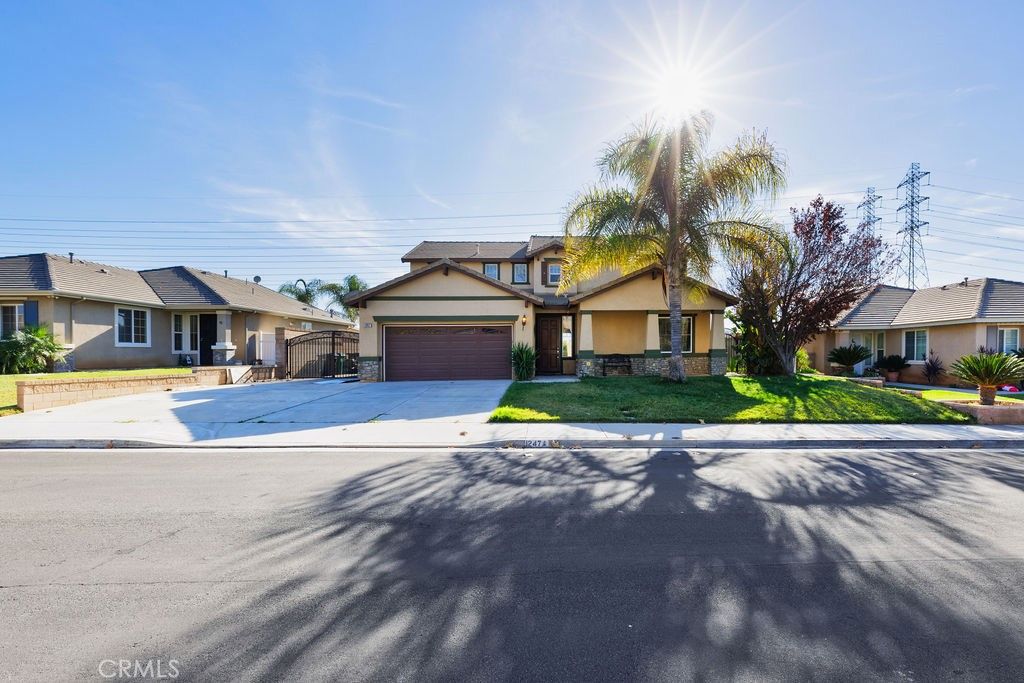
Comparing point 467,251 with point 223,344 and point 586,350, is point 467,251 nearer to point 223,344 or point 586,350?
point 586,350

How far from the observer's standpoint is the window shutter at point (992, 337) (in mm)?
19438

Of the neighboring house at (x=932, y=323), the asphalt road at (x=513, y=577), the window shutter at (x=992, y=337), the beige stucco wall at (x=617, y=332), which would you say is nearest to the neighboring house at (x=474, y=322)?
the beige stucco wall at (x=617, y=332)

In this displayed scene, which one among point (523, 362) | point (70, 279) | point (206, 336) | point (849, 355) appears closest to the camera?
point (523, 362)

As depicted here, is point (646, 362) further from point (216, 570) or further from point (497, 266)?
point (216, 570)

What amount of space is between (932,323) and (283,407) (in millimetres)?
26376

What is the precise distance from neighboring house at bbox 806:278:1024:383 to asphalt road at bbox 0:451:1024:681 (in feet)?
59.4

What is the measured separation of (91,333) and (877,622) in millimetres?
26660

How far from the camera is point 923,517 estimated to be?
16.5ft

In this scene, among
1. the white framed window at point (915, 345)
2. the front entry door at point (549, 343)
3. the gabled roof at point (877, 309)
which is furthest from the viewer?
the gabled roof at point (877, 309)

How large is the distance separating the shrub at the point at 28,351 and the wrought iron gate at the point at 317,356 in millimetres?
8271

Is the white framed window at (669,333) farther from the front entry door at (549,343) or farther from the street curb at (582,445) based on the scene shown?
the street curb at (582,445)

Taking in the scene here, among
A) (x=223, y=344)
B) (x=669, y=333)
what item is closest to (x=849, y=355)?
(x=669, y=333)

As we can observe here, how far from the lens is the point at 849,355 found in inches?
878

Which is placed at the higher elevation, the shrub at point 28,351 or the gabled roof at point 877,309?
the gabled roof at point 877,309
